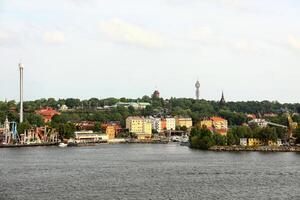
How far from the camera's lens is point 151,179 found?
22859 millimetres

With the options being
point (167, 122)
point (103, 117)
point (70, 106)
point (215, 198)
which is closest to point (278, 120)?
point (167, 122)

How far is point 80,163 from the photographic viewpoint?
3059 cm

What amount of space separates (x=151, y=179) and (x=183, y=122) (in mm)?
56893

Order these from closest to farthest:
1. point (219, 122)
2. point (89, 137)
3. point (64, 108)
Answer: point (89, 137) < point (219, 122) < point (64, 108)

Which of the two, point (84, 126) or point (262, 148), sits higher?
point (84, 126)

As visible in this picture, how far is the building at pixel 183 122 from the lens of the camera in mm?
78719

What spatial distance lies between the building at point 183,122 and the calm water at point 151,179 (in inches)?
1845

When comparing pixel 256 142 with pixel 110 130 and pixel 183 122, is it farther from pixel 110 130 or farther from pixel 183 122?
pixel 183 122

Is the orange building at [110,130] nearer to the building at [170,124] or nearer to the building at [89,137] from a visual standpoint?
the building at [89,137]

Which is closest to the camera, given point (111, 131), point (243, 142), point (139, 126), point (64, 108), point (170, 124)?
point (243, 142)

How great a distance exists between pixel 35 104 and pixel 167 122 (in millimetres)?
20039

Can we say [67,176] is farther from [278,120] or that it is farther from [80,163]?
[278,120]

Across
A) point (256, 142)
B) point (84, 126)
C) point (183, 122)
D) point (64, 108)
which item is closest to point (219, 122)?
point (183, 122)

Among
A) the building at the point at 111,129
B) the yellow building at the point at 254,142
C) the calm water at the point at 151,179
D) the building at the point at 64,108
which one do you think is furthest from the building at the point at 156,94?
the calm water at the point at 151,179
